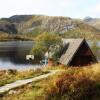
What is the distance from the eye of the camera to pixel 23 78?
3262cm

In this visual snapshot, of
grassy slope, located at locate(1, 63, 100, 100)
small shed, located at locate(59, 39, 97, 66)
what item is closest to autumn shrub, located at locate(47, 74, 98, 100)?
grassy slope, located at locate(1, 63, 100, 100)

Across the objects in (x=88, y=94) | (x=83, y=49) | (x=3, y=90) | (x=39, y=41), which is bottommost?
(x=39, y=41)

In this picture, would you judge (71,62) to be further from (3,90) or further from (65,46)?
(3,90)

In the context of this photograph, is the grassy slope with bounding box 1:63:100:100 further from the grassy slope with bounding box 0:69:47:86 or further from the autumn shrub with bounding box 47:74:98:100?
the grassy slope with bounding box 0:69:47:86

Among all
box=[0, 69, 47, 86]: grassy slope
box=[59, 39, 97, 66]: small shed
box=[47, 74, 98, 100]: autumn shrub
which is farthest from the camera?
box=[59, 39, 97, 66]: small shed

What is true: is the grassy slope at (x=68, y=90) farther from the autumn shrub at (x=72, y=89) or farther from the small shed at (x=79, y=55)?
the small shed at (x=79, y=55)

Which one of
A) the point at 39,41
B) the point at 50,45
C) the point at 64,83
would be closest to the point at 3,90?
the point at 64,83

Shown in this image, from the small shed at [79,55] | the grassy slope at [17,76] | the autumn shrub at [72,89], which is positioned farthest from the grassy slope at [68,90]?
the small shed at [79,55]

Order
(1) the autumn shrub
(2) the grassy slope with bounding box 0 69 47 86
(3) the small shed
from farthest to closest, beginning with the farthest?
1. (3) the small shed
2. (2) the grassy slope with bounding box 0 69 47 86
3. (1) the autumn shrub

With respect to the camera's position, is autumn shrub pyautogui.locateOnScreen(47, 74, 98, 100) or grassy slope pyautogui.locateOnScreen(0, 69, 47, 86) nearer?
autumn shrub pyautogui.locateOnScreen(47, 74, 98, 100)

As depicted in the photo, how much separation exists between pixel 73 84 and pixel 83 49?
2956 cm

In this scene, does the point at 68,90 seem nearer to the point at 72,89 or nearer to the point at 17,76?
the point at 72,89

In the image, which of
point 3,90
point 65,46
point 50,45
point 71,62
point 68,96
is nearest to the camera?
point 68,96

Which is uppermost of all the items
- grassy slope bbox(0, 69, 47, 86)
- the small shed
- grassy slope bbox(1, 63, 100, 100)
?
grassy slope bbox(1, 63, 100, 100)
